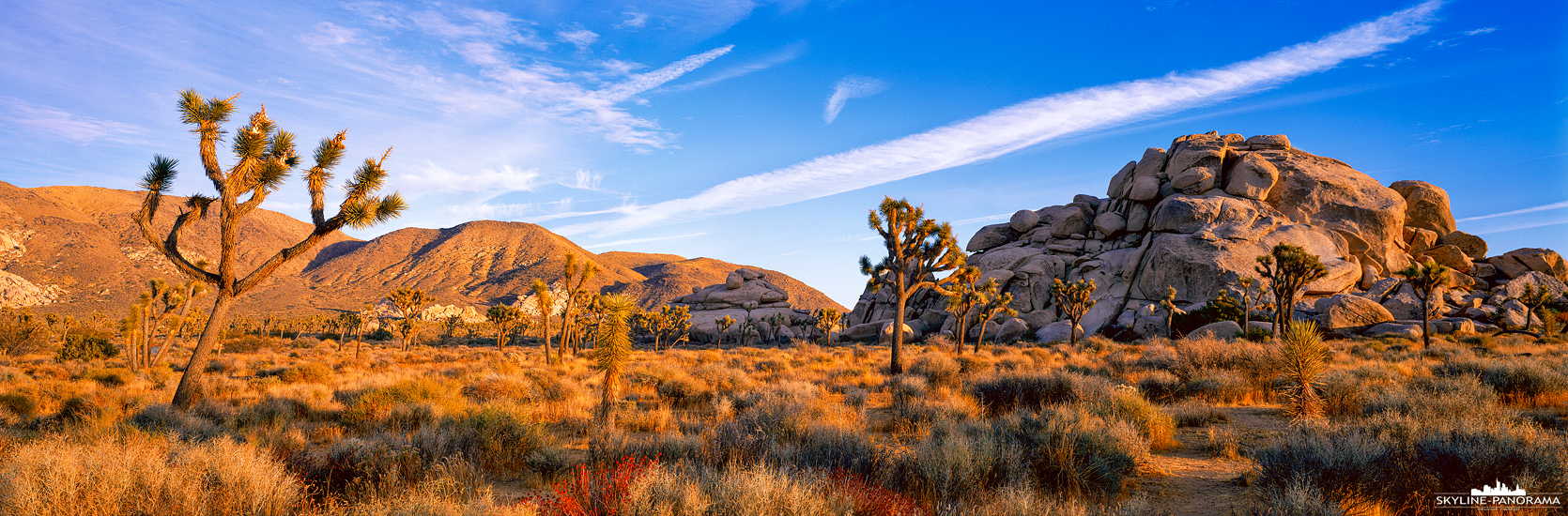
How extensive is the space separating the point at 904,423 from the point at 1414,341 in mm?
36323

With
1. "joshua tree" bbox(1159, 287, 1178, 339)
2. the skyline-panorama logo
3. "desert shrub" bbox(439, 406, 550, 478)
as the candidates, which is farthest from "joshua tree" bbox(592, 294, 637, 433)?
"joshua tree" bbox(1159, 287, 1178, 339)

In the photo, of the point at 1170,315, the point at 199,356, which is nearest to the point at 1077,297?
the point at 1170,315

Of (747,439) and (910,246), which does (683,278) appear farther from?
(747,439)

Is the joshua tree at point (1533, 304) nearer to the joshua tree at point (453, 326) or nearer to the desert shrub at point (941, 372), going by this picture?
the desert shrub at point (941, 372)

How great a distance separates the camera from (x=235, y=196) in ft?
39.9

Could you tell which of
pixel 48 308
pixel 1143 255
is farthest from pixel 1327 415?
pixel 48 308

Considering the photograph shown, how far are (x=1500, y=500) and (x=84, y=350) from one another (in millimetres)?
47507

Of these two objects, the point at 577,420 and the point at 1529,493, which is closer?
the point at 1529,493

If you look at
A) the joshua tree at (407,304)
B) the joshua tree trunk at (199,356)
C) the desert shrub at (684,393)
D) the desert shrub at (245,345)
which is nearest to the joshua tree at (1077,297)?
the desert shrub at (684,393)

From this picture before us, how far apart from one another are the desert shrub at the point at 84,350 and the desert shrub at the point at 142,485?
35415 millimetres

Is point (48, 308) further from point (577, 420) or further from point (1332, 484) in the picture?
point (1332, 484)

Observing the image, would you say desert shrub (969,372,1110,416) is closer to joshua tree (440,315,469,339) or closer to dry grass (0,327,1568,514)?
dry grass (0,327,1568,514)

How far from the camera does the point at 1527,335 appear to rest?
33906 mm

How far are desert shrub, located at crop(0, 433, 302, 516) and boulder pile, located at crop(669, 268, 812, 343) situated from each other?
238 feet
